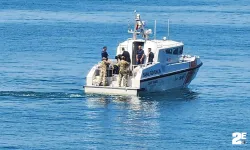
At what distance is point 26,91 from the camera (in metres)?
52.0

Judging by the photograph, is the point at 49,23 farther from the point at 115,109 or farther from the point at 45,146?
the point at 45,146

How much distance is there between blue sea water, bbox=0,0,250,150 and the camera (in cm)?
4244

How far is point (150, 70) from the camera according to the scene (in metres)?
52.0

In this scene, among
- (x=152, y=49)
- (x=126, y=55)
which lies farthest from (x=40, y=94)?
(x=152, y=49)

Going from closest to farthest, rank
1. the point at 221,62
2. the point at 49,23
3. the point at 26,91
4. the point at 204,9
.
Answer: the point at 26,91 → the point at 221,62 → the point at 49,23 → the point at 204,9

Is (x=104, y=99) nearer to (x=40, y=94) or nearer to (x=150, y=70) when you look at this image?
(x=150, y=70)

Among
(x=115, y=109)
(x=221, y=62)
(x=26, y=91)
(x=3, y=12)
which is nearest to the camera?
(x=115, y=109)

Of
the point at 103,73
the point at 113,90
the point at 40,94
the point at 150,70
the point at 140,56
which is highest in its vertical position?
the point at 140,56

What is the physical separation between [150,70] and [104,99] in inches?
112

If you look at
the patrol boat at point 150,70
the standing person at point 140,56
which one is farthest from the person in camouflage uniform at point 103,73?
the standing person at point 140,56

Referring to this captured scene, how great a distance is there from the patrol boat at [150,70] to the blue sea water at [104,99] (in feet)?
1.71

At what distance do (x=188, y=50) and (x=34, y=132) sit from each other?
112 feet

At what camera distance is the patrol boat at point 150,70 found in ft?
169

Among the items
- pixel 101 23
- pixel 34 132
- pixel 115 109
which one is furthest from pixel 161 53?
pixel 101 23
